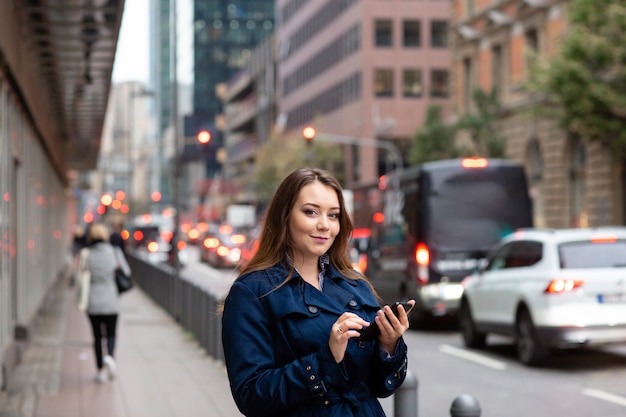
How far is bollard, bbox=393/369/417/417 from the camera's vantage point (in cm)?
794

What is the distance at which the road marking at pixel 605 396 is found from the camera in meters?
12.5

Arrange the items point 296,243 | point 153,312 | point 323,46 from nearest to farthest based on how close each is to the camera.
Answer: point 296,243 < point 153,312 < point 323,46

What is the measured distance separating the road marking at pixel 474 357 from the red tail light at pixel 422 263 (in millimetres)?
2614

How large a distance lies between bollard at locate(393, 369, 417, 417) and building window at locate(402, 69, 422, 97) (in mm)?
75636

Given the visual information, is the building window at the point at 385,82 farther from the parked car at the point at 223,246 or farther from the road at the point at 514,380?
the road at the point at 514,380

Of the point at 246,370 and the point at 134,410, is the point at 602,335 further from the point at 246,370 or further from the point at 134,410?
the point at 246,370

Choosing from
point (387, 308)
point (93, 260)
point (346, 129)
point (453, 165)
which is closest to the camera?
point (387, 308)

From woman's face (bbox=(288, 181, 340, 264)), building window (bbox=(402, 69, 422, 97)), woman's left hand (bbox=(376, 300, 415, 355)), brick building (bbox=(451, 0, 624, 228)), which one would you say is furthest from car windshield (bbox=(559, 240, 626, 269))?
building window (bbox=(402, 69, 422, 97))

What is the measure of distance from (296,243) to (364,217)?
33412 millimetres

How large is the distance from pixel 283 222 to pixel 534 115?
109 feet

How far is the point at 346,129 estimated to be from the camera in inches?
3420

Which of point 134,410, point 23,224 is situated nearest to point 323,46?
point 23,224

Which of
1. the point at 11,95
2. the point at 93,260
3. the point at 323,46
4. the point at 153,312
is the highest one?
the point at 323,46

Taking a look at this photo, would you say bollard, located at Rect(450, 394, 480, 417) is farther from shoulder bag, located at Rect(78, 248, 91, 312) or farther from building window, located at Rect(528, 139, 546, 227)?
building window, located at Rect(528, 139, 546, 227)
